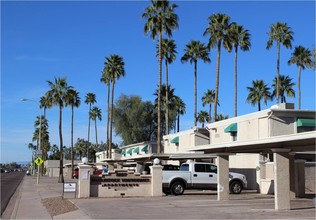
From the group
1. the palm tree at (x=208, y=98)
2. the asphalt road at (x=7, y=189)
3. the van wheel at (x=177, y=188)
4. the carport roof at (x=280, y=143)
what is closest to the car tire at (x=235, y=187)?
the van wheel at (x=177, y=188)

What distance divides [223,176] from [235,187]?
609 centimetres

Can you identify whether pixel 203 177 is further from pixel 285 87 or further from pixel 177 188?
pixel 285 87

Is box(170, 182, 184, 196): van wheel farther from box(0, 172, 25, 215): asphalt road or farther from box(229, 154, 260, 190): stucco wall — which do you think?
box(0, 172, 25, 215): asphalt road

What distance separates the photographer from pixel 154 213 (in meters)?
17.2

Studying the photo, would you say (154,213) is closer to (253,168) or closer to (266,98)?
(253,168)

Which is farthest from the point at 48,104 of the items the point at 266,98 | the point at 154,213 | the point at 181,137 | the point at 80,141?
the point at 80,141

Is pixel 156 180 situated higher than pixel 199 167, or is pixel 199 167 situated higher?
pixel 199 167

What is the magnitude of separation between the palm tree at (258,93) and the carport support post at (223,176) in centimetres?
4414

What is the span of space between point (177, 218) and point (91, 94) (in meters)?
83.2

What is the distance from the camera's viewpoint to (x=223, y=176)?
23.7 metres

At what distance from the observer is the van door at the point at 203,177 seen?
28.4 m

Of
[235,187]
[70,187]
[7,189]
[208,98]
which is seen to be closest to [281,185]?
[235,187]

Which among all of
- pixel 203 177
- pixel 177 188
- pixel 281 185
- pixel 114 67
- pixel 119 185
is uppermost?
pixel 114 67

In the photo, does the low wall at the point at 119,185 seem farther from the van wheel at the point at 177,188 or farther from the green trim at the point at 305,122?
the green trim at the point at 305,122
